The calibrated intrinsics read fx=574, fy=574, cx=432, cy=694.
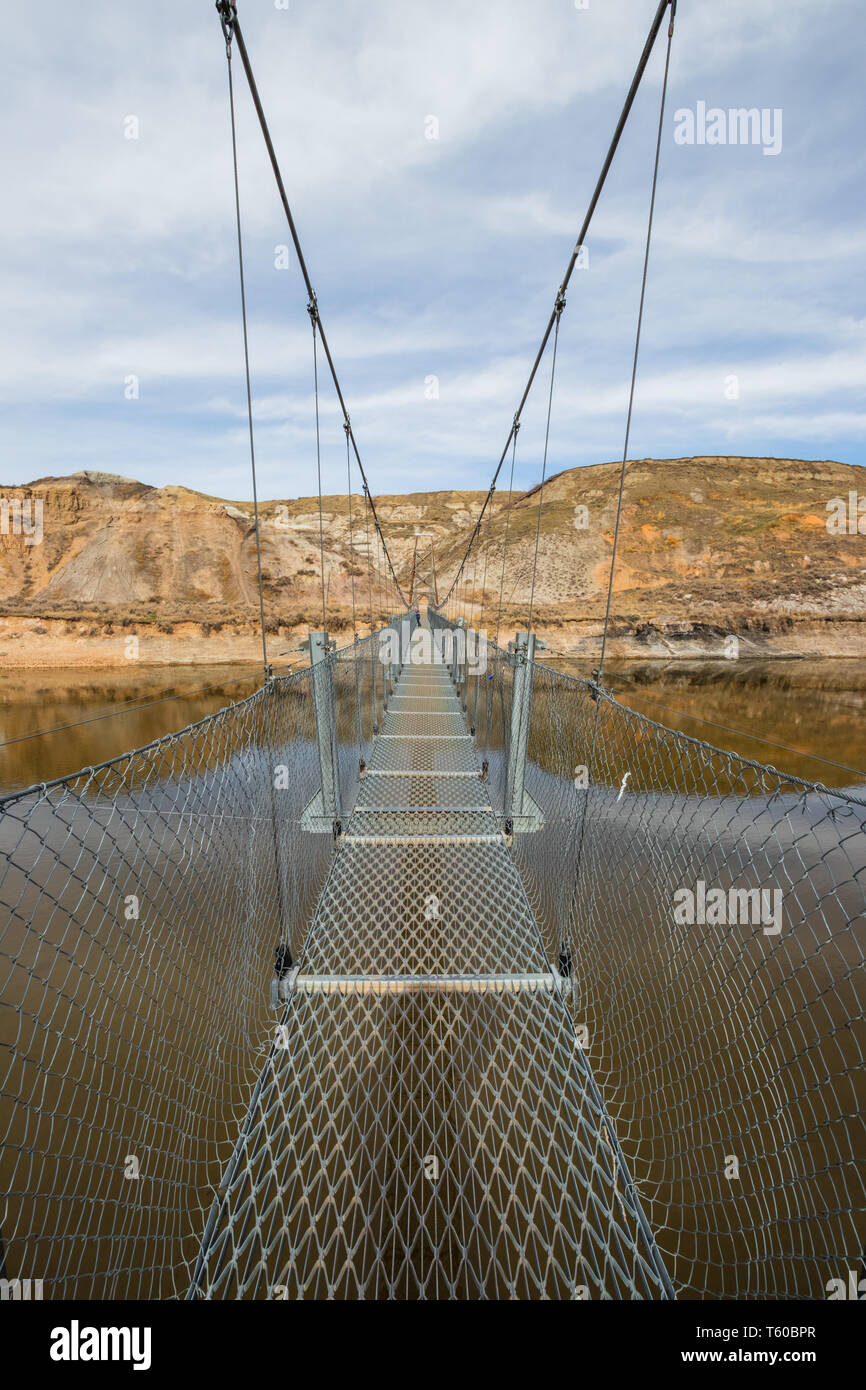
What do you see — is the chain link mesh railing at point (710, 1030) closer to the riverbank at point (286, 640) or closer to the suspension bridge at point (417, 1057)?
A: the suspension bridge at point (417, 1057)

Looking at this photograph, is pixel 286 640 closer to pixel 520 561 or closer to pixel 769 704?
pixel 520 561

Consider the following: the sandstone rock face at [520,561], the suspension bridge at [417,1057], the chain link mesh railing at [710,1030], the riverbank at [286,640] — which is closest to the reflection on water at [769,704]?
the riverbank at [286,640]

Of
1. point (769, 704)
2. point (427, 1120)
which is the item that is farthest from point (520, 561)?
point (427, 1120)

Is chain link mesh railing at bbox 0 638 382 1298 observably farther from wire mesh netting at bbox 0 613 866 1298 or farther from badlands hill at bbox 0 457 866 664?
badlands hill at bbox 0 457 866 664

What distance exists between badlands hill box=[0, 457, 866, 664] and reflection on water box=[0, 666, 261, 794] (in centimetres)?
278

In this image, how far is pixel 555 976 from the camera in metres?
2.12

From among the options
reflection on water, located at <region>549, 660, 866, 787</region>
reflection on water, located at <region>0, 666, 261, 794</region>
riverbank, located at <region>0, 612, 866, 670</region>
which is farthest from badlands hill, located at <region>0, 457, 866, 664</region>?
reflection on water, located at <region>549, 660, 866, 787</region>

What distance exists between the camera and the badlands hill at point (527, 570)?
21.2 meters

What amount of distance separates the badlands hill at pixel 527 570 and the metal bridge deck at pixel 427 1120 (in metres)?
17.3

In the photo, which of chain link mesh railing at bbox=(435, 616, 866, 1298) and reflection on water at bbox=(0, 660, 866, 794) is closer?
chain link mesh railing at bbox=(435, 616, 866, 1298)

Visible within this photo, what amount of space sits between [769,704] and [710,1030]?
446 inches

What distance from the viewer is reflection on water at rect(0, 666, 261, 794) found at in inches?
316
